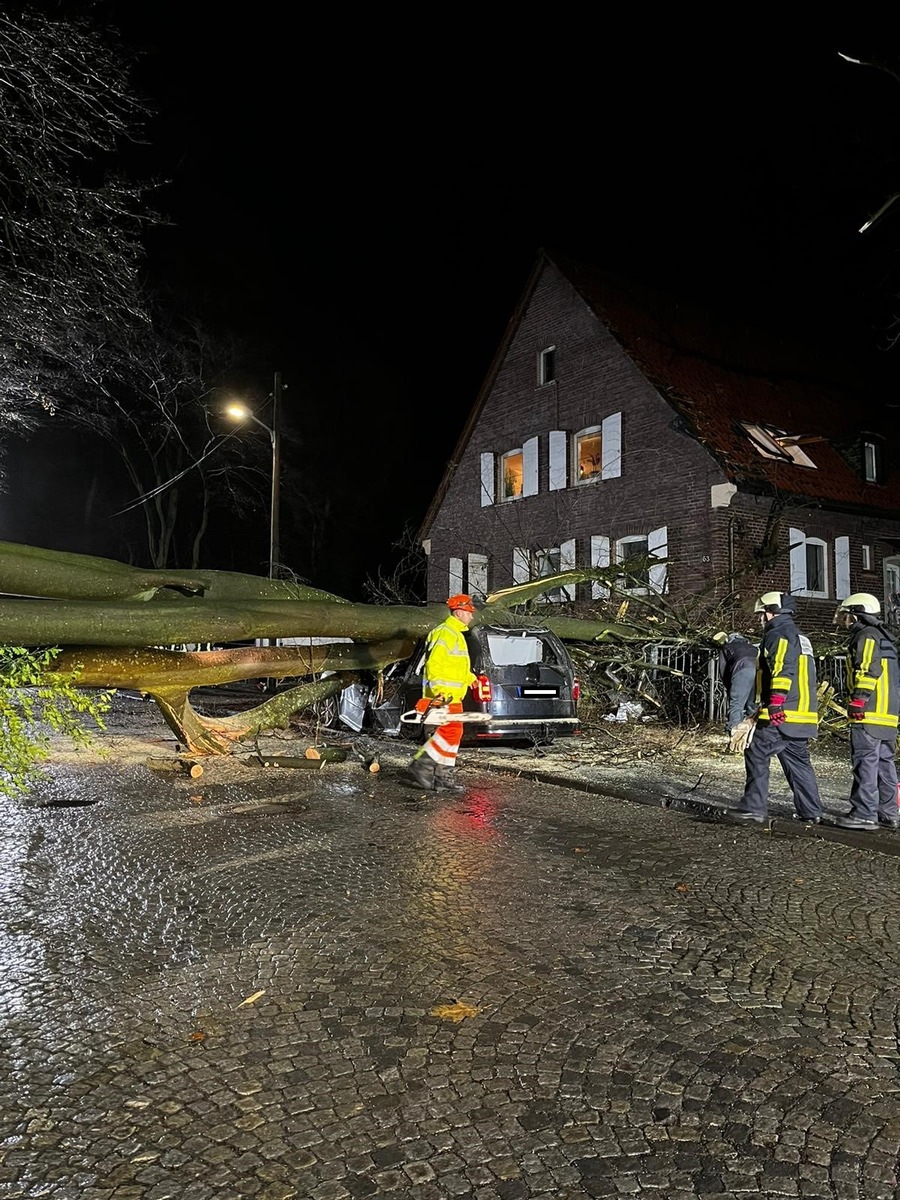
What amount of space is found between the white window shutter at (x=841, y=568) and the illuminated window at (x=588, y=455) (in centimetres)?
626

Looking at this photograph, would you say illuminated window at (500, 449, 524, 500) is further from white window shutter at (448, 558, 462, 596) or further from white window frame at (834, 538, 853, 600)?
white window frame at (834, 538, 853, 600)

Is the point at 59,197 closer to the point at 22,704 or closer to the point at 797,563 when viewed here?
the point at 22,704

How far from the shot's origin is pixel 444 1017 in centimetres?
345

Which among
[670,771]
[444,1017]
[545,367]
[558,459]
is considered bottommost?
[444,1017]

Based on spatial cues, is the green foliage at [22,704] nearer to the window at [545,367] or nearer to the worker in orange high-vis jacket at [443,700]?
the worker in orange high-vis jacket at [443,700]

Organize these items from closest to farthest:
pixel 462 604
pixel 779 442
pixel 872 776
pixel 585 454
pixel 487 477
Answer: pixel 872 776
pixel 462 604
pixel 779 442
pixel 585 454
pixel 487 477

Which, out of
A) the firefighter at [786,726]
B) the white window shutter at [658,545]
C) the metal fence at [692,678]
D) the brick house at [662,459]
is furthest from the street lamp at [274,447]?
the firefighter at [786,726]

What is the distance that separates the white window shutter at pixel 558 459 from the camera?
2364 centimetres

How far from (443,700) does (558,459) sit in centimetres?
1624

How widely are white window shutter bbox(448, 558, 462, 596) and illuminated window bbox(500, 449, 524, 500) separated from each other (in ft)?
8.52

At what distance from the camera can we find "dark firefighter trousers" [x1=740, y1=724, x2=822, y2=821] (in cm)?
713

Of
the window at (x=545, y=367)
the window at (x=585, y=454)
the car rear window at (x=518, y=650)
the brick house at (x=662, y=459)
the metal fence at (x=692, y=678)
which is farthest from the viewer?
the window at (x=545, y=367)

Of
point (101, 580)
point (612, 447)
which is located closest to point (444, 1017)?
point (101, 580)

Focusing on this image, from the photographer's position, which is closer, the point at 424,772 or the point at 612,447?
the point at 424,772
